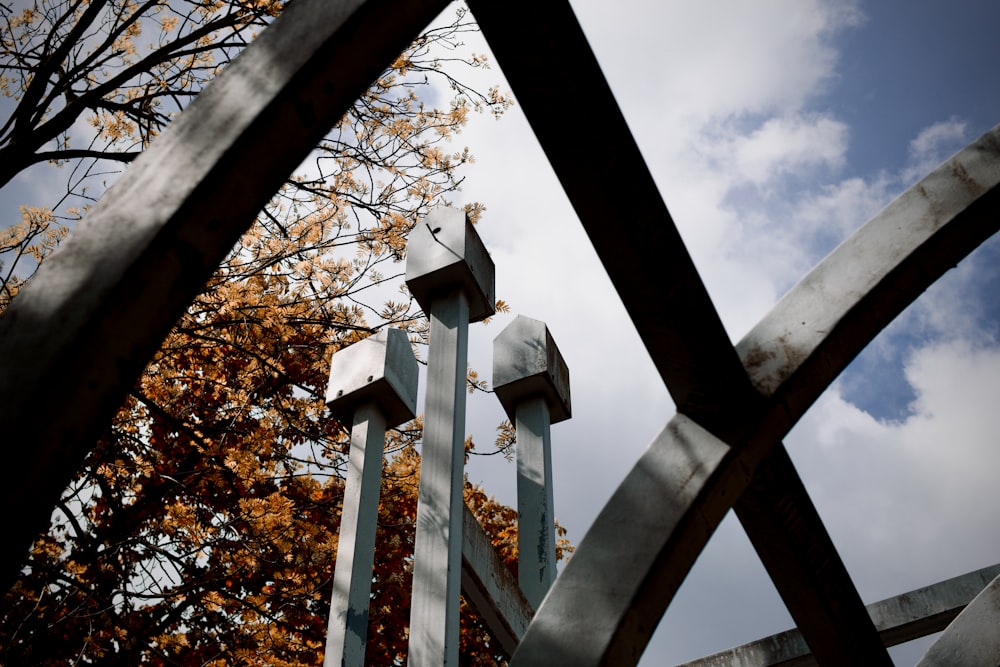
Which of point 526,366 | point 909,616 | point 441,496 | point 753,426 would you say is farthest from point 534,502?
point 909,616

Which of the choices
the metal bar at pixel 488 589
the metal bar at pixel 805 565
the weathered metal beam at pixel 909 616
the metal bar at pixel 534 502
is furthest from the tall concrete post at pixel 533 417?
the weathered metal beam at pixel 909 616

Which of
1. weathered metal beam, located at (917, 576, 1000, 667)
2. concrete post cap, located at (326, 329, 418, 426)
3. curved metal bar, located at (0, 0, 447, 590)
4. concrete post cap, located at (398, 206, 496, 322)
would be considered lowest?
curved metal bar, located at (0, 0, 447, 590)

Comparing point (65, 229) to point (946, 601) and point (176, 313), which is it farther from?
point (946, 601)

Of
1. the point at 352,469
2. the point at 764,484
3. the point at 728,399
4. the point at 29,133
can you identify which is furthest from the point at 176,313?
the point at 29,133

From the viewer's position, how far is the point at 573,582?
1695 millimetres

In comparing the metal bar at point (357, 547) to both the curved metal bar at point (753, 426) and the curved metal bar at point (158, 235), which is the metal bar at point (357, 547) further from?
the curved metal bar at point (158, 235)

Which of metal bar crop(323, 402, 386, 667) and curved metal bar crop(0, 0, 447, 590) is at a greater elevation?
metal bar crop(323, 402, 386, 667)

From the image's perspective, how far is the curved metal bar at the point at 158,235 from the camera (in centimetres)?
77

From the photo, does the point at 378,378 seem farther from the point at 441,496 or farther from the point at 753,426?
the point at 753,426

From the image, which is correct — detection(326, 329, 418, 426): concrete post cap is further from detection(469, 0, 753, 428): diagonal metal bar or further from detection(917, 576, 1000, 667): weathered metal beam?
detection(917, 576, 1000, 667): weathered metal beam

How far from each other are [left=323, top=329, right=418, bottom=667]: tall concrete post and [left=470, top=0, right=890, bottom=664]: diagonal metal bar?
4.48 feet

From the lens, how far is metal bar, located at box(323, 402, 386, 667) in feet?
8.64

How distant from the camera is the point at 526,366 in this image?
3443 mm

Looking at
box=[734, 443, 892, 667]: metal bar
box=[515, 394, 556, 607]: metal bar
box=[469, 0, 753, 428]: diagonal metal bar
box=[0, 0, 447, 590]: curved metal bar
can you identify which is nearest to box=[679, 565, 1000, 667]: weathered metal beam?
box=[734, 443, 892, 667]: metal bar
